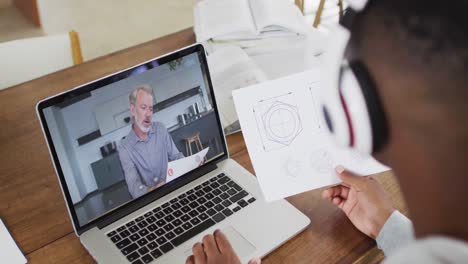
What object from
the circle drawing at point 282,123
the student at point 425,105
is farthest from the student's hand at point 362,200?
the student at point 425,105

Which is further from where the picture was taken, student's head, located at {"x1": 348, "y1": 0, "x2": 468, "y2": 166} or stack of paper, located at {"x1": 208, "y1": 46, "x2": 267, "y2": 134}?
stack of paper, located at {"x1": 208, "y1": 46, "x2": 267, "y2": 134}

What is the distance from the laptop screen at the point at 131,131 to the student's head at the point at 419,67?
0.53 meters

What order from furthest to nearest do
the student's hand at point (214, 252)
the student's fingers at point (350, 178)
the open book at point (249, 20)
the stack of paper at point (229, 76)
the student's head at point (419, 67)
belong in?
1. the open book at point (249, 20)
2. the stack of paper at point (229, 76)
3. the student's fingers at point (350, 178)
4. the student's hand at point (214, 252)
5. the student's head at point (419, 67)

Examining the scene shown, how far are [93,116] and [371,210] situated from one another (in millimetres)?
509

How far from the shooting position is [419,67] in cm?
40

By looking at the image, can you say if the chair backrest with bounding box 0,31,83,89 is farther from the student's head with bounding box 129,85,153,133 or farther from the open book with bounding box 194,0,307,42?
the student's head with bounding box 129,85,153,133

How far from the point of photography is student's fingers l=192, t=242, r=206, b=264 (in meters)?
0.84

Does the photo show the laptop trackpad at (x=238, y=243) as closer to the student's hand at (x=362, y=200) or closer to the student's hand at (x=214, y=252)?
the student's hand at (x=214, y=252)

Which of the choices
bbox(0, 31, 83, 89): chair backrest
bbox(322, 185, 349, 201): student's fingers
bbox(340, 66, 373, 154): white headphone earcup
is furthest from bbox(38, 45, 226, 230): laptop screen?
bbox(0, 31, 83, 89): chair backrest

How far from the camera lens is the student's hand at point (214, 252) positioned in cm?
84

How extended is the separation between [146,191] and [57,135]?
193 millimetres

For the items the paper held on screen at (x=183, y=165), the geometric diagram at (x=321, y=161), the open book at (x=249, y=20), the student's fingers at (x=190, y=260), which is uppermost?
the open book at (x=249, y=20)

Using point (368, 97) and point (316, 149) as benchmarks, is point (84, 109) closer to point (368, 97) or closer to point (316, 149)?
point (316, 149)

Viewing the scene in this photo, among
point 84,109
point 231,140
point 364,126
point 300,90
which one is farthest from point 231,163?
point 364,126
